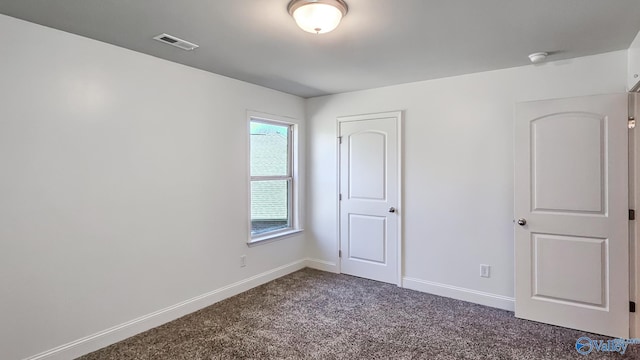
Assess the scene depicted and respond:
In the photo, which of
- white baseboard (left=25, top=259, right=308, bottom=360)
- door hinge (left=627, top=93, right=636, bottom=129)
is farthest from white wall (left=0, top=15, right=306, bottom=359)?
door hinge (left=627, top=93, right=636, bottom=129)

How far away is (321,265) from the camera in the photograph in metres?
4.58

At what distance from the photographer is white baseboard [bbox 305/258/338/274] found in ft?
14.6

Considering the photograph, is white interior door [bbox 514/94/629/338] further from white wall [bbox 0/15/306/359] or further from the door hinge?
white wall [bbox 0/15/306/359]

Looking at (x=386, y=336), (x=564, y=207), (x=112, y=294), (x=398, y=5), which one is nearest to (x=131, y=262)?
(x=112, y=294)

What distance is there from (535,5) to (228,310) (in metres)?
3.40

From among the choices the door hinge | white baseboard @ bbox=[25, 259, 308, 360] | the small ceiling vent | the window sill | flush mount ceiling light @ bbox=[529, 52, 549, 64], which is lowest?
white baseboard @ bbox=[25, 259, 308, 360]

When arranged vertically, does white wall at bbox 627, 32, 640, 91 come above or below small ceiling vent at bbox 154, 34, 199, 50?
below

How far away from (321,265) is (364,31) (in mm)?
3134

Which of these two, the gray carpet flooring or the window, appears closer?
the gray carpet flooring

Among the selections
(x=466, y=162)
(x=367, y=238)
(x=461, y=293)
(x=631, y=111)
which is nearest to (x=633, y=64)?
(x=631, y=111)

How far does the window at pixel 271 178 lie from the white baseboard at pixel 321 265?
0.53m

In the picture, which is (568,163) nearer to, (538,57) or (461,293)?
(538,57)

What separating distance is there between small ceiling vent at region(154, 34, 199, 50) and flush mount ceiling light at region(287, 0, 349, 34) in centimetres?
101

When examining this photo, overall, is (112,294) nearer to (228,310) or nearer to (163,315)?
(163,315)
